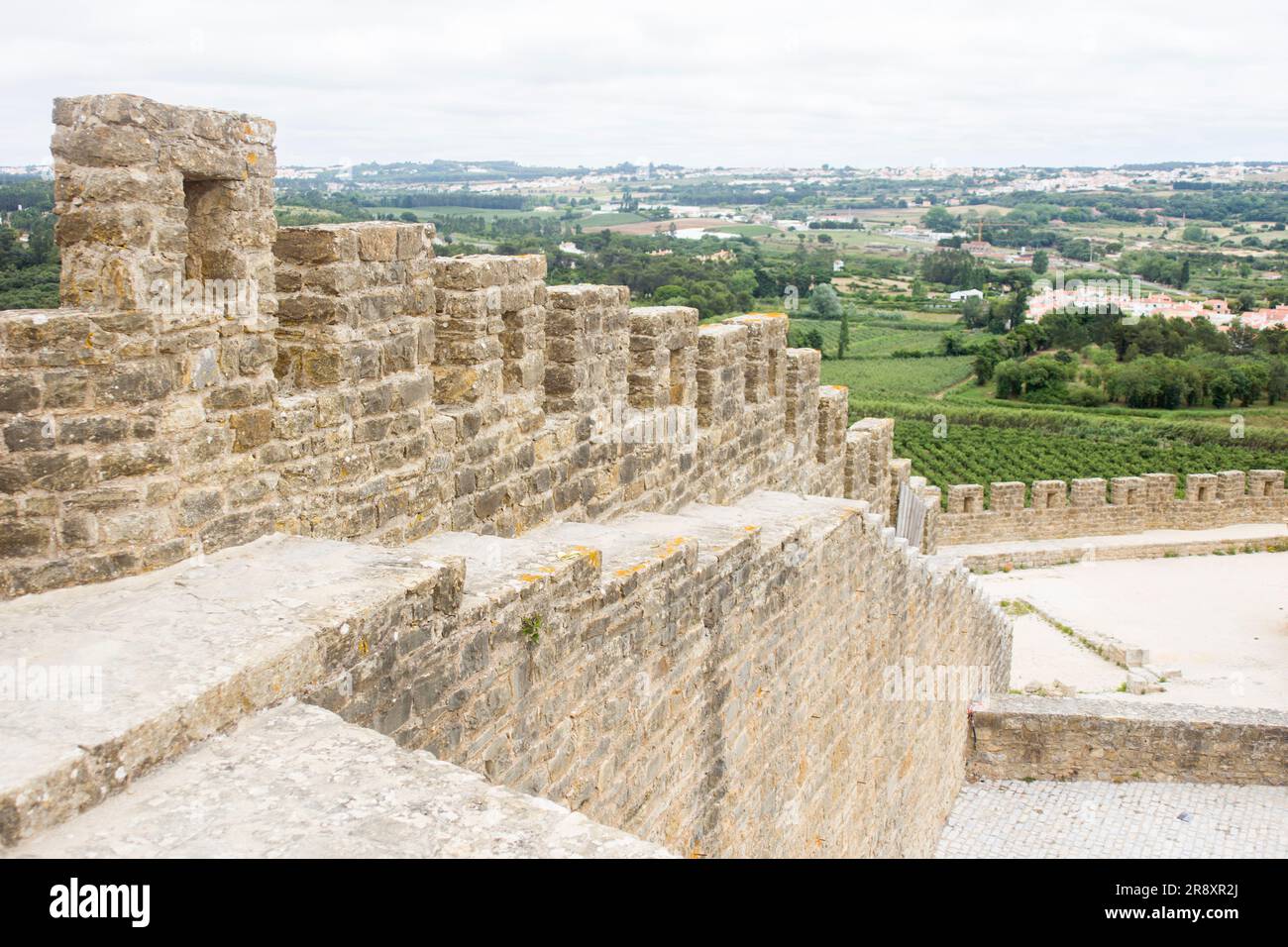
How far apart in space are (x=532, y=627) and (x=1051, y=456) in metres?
31.2

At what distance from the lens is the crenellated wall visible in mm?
22547

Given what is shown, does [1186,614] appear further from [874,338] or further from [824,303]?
[824,303]

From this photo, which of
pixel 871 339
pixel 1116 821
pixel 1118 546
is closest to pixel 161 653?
pixel 1116 821

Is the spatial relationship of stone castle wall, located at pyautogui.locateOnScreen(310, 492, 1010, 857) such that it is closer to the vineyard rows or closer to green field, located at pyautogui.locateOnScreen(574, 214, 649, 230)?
the vineyard rows

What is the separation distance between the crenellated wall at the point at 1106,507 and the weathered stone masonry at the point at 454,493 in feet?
51.4

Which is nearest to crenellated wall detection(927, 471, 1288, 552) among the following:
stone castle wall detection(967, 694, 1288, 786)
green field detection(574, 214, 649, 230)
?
stone castle wall detection(967, 694, 1288, 786)

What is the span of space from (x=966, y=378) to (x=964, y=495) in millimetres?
31146

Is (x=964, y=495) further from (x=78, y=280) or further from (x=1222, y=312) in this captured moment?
(x=1222, y=312)

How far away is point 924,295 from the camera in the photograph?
288ft

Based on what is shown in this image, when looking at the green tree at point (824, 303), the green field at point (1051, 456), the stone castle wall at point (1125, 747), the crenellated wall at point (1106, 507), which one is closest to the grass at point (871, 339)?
the green tree at point (824, 303)

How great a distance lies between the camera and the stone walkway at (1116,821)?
9477 millimetres

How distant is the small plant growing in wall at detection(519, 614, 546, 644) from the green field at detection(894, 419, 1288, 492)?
25892mm

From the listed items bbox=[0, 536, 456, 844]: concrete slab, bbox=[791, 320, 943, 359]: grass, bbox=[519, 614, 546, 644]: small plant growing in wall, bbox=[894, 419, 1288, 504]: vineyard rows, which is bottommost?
bbox=[894, 419, 1288, 504]: vineyard rows
